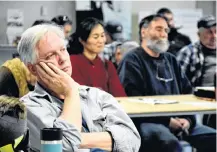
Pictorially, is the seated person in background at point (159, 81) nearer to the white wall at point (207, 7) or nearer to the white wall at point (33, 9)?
the white wall at point (33, 9)

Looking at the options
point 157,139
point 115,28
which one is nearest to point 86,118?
point 157,139

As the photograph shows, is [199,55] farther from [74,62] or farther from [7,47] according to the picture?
[7,47]

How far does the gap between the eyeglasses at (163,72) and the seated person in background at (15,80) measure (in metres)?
1.48

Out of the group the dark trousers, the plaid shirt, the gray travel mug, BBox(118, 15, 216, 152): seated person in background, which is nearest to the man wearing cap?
the plaid shirt

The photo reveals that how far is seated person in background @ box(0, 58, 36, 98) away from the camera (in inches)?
121

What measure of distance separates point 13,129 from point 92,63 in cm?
312

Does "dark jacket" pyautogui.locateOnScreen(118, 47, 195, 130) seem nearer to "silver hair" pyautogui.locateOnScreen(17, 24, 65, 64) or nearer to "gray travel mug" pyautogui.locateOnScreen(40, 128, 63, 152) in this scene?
"silver hair" pyautogui.locateOnScreen(17, 24, 65, 64)

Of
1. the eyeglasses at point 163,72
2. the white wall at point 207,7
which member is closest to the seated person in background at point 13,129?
the eyeglasses at point 163,72

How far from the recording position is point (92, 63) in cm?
448

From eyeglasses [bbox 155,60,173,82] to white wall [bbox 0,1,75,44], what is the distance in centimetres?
485

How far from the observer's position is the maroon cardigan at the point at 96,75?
14.1ft

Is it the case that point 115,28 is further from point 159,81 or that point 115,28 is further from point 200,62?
point 159,81

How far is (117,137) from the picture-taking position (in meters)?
2.18

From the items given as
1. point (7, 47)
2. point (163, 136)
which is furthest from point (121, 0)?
point (163, 136)
